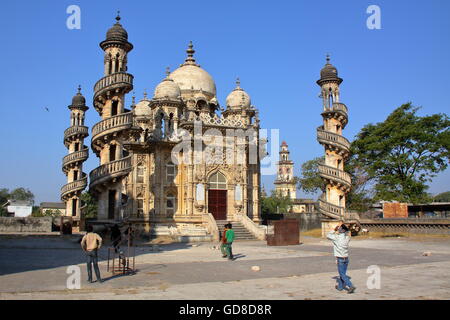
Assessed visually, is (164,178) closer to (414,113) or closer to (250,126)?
(250,126)

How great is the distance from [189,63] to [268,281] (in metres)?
37.9

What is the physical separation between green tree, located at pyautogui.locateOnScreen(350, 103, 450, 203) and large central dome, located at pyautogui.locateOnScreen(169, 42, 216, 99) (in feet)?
57.1

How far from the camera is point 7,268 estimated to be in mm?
13250

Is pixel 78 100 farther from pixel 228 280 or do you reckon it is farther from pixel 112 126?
pixel 228 280

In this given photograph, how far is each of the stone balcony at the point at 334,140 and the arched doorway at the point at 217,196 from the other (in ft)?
31.4

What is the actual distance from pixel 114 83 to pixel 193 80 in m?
15.8

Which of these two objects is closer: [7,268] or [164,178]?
[7,268]

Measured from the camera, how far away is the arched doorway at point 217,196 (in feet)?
118

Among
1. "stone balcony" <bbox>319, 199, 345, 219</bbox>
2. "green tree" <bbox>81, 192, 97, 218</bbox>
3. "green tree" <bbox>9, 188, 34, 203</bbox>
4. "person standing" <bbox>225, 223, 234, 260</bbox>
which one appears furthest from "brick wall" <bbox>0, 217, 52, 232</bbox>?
"green tree" <bbox>9, 188, 34, 203</bbox>

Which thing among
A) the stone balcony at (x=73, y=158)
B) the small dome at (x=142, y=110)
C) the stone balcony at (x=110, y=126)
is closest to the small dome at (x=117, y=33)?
the stone balcony at (x=110, y=126)

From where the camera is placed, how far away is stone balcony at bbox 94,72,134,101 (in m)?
28.5

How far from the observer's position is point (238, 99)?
41156 mm

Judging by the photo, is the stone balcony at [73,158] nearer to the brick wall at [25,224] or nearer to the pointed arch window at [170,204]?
the brick wall at [25,224]
